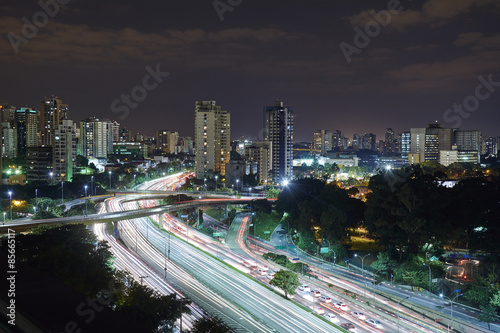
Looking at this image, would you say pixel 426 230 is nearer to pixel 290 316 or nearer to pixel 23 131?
pixel 290 316

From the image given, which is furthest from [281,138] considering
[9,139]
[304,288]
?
[304,288]

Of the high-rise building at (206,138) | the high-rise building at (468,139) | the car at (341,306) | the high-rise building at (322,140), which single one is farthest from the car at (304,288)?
the high-rise building at (322,140)

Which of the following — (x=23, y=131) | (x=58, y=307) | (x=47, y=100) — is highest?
(x=47, y=100)

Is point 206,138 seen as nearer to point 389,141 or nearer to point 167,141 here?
point 167,141

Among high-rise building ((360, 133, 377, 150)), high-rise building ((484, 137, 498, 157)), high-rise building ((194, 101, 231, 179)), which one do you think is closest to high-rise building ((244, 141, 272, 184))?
Answer: high-rise building ((194, 101, 231, 179))

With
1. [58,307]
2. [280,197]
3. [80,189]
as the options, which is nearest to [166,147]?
[80,189]

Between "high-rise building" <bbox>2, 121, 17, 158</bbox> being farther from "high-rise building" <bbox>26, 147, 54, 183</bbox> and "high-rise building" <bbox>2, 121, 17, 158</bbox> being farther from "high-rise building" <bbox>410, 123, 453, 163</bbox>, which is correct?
"high-rise building" <bbox>410, 123, 453, 163</bbox>

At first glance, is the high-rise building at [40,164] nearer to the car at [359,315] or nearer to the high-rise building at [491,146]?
the car at [359,315]
